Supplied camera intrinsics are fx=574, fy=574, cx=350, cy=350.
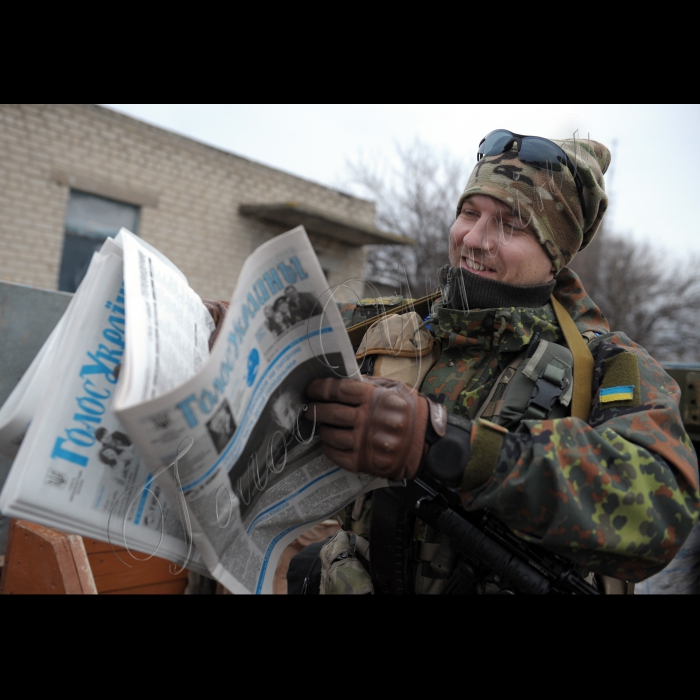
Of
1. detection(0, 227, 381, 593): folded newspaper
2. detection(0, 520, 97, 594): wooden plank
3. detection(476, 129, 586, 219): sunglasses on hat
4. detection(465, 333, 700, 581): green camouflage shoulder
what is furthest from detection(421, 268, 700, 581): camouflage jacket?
detection(0, 520, 97, 594): wooden plank

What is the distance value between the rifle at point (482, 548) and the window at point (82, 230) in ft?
22.0

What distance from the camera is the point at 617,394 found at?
123cm

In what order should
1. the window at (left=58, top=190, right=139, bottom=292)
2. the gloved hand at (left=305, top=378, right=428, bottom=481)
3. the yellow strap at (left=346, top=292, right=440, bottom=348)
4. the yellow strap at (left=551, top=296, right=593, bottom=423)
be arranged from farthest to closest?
the window at (left=58, top=190, right=139, bottom=292) → the yellow strap at (left=346, top=292, right=440, bottom=348) → the yellow strap at (left=551, top=296, right=593, bottom=423) → the gloved hand at (left=305, top=378, right=428, bottom=481)

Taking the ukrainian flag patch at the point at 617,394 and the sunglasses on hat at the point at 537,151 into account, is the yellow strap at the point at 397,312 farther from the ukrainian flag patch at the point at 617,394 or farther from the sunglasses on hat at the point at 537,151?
the ukrainian flag patch at the point at 617,394

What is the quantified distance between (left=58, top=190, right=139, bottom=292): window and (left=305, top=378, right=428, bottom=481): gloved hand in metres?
6.87

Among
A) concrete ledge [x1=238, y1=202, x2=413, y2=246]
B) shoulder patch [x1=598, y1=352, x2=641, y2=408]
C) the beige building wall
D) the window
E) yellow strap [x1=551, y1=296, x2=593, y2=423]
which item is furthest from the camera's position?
concrete ledge [x1=238, y1=202, x2=413, y2=246]

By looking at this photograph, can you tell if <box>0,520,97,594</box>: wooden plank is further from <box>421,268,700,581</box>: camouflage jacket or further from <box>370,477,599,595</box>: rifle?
<box>421,268,700,581</box>: camouflage jacket

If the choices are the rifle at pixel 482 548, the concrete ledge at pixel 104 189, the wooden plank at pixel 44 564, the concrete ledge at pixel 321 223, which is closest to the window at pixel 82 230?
the concrete ledge at pixel 104 189

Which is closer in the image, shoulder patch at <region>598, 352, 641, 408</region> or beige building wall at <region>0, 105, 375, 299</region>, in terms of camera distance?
shoulder patch at <region>598, 352, 641, 408</region>

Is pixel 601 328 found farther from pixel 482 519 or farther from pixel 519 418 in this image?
pixel 482 519

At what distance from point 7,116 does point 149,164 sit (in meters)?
1.68

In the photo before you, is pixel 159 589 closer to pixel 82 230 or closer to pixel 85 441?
pixel 85 441

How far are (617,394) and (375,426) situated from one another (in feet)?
1.91

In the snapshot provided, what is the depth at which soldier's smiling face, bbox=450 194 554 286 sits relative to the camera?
1.49 m
